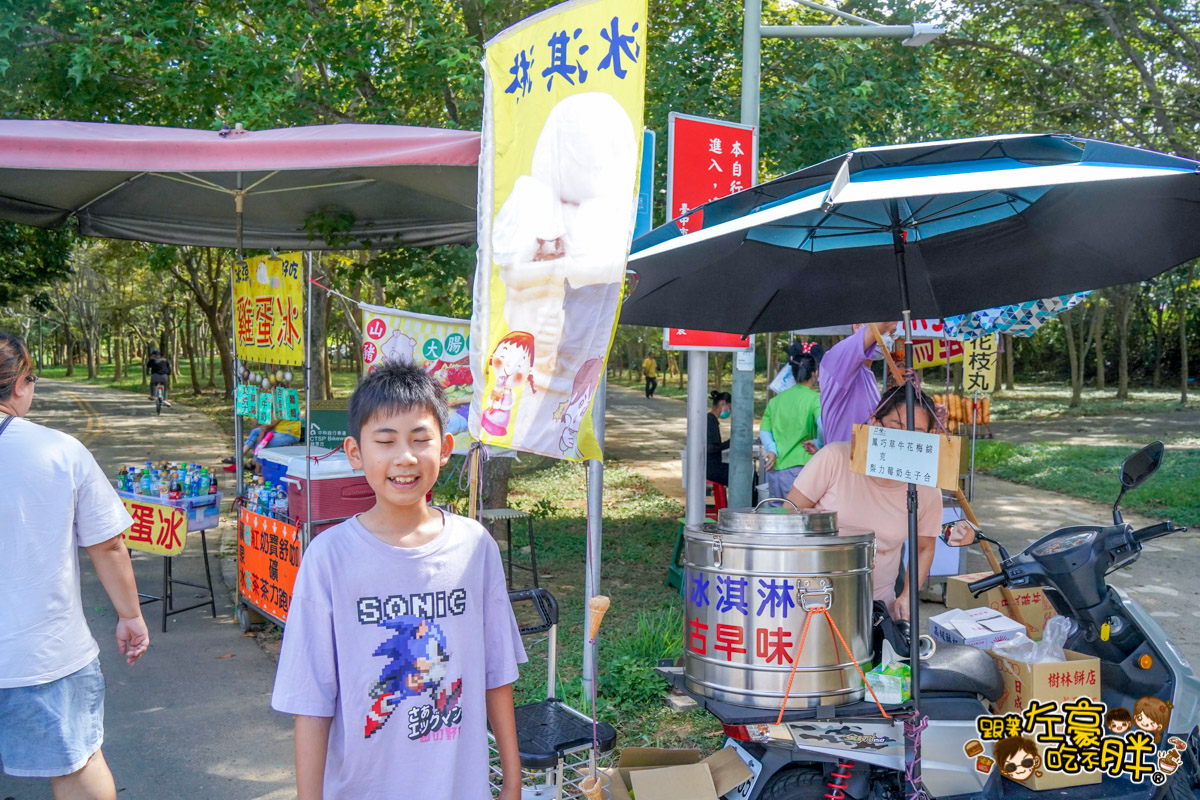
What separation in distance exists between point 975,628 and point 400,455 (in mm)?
2712

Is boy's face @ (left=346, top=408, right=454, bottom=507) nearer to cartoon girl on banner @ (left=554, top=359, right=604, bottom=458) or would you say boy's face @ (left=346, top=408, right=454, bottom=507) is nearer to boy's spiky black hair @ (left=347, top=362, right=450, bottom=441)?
boy's spiky black hair @ (left=347, top=362, right=450, bottom=441)

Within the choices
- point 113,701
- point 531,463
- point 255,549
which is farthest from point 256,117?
point 531,463

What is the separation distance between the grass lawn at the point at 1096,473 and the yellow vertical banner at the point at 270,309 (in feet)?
30.2

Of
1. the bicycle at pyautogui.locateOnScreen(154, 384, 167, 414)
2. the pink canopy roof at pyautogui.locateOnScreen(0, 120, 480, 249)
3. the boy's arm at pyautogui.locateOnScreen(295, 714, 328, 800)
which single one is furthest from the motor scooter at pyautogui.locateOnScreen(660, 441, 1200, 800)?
the bicycle at pyautogui.locateOnScreen(154, 384, 167, 414)

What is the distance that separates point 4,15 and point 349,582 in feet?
26.2

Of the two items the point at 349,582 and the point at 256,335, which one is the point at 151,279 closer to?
the point at 256,335

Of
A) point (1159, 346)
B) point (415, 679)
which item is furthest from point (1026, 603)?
point (1159, 346)

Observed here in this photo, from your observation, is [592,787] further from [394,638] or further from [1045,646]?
[1045,646]

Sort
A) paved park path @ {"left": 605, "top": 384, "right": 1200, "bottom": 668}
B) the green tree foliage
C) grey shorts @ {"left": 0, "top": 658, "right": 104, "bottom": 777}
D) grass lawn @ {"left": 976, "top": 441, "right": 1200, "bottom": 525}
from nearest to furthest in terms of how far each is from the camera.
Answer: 1. grey shorts @ {"left": 0, "top": 658, "right": 104, "bottom": 777}
2. paved park path @ {"left": 605, "top": 384, "right": 1200, "bottom": 668}
3. grass lawn @ {"left": 976, "top": 441, "right": 1200, "bottom": 525}
4. the green tree foliage

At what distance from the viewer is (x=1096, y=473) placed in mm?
13164

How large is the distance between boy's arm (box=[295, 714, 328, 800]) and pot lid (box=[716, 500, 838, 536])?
152 cm

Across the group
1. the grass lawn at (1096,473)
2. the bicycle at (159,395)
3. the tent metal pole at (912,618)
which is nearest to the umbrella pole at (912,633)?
the tent metal pole at (912,618)

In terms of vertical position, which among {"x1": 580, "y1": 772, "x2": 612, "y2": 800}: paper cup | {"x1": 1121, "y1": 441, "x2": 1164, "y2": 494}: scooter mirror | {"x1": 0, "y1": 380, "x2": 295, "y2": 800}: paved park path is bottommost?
{"x1": 0, "y1": 380, "x2": 295, "y2": 800}: paved park path

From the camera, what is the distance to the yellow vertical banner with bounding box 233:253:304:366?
545cm
